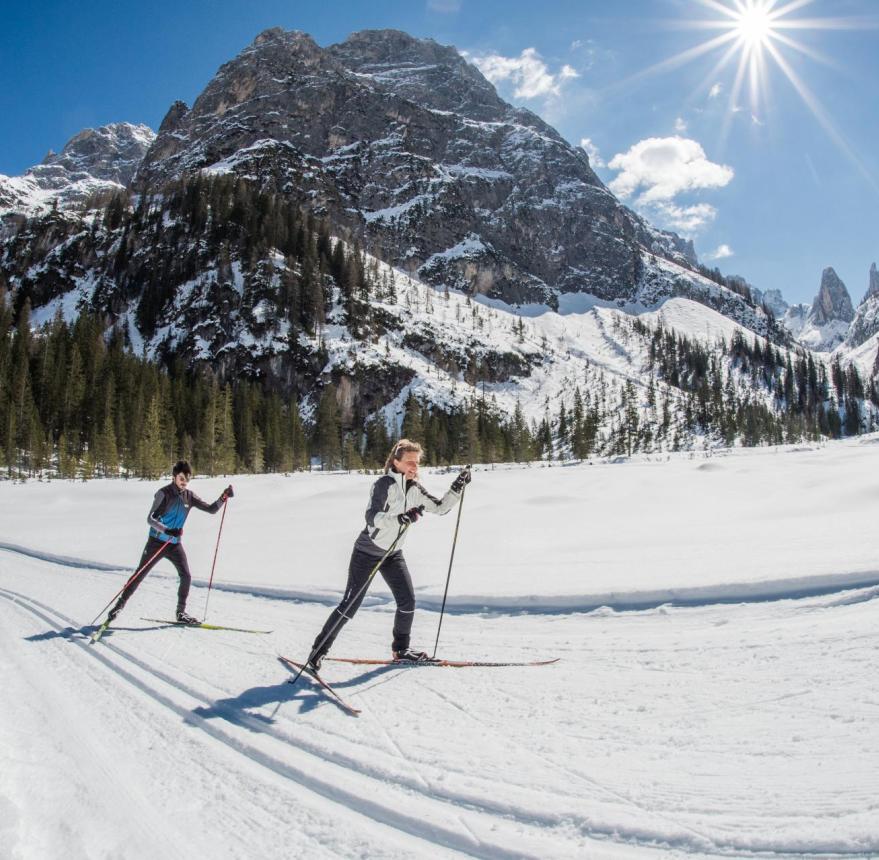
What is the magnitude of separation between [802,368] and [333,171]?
16294 cm

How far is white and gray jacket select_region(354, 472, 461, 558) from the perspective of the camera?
5277 millimetres

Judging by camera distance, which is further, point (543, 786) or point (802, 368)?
point (802, 368)

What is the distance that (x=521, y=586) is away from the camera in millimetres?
7719

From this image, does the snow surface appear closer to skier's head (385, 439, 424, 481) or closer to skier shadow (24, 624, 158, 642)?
skier shadow (24, 624, 158, 642)

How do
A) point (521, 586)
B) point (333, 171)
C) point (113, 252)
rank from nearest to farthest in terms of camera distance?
point (521, 586) → point (113, 252) → point (333, 171)

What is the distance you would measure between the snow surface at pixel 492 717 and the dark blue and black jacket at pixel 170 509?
1.41 m

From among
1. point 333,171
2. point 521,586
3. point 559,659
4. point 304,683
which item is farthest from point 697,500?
point 333,171

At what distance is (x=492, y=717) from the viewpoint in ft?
13.5

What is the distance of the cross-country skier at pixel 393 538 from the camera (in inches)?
208

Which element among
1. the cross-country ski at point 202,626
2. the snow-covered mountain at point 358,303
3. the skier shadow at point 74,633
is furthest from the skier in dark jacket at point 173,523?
the snow-covered mountain at point 358,303

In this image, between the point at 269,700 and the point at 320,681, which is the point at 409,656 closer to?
the point at 320,681

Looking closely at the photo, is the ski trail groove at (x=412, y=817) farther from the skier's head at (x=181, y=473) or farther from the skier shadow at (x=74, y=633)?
the skier's head at (x=181, y=473)

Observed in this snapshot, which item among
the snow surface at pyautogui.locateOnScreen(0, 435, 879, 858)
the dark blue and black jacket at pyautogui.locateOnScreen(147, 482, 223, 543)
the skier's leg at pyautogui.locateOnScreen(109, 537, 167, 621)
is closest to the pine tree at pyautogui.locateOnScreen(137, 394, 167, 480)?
the snow surface at pyautogui.locateOnScreen(0, 435, 879, 858)

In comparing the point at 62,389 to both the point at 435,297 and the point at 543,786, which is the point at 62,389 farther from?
the point at 435,297
